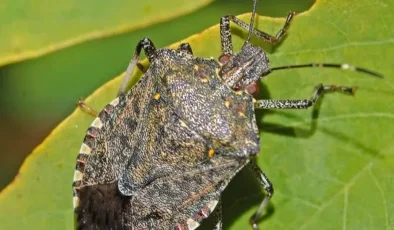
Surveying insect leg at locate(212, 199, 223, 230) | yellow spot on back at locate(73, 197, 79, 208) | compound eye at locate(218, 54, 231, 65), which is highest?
compound eye at locate(218, 54, 231, 65)

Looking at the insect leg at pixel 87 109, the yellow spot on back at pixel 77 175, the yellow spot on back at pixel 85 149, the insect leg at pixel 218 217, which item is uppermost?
the insect leg at pixel 87 109

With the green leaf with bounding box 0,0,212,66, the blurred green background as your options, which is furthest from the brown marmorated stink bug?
the blurred green background

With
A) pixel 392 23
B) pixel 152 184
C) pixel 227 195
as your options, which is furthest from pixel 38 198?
pixel 392 23

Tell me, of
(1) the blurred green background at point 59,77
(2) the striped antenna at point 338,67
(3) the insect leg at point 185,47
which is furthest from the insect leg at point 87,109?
(2) the striped antenna at point 338,67

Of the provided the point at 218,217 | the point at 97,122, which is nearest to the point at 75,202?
the point at 97,122

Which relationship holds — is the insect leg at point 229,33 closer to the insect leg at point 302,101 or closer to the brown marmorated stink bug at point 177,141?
the brown marmorated stink bug at point 177,141

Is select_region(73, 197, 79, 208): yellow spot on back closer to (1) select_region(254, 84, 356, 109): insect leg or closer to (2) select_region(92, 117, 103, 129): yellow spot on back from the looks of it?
(2) select_region(92, 117, 103, 129): yellow spot on back
